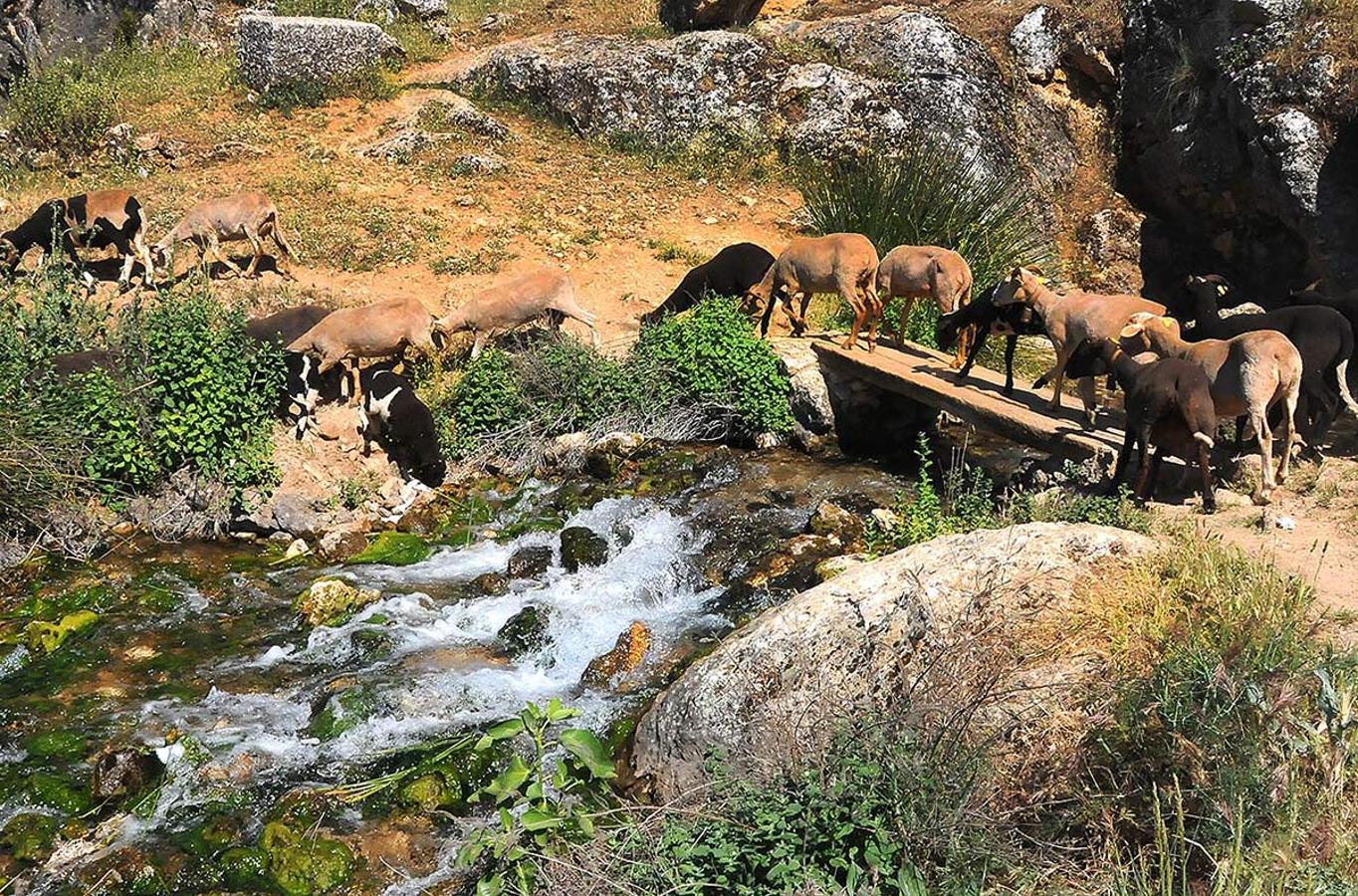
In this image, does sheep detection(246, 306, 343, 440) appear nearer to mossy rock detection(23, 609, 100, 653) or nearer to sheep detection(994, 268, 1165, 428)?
mossy rock detection(23, 609, 100, 653)

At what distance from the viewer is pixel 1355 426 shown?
10.2 m

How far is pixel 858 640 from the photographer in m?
5.52

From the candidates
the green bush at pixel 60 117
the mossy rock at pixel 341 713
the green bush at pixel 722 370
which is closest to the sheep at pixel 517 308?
the green bush at pixel 722 370

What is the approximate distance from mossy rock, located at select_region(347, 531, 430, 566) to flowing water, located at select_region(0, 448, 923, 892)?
15 centimetres

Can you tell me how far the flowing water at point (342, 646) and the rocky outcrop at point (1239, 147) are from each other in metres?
7.91

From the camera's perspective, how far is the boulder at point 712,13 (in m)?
20.6

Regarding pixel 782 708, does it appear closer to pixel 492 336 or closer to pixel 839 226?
pixel 492 336

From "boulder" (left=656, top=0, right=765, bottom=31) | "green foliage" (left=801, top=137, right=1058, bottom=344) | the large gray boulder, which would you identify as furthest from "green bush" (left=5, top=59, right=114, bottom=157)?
"green foliage" (left=801, top=137, right=1058, bottom=344)

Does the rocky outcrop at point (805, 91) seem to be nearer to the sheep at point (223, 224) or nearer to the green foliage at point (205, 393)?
the sheep at point (223, 224)

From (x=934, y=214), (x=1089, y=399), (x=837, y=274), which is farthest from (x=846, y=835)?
(x=934, y=214)

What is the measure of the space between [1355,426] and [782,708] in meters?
7.61

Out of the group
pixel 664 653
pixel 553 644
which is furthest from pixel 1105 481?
pixel 553 644

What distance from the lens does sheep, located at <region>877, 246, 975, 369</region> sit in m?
10.7

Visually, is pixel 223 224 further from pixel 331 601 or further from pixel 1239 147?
pixel 1239 147
